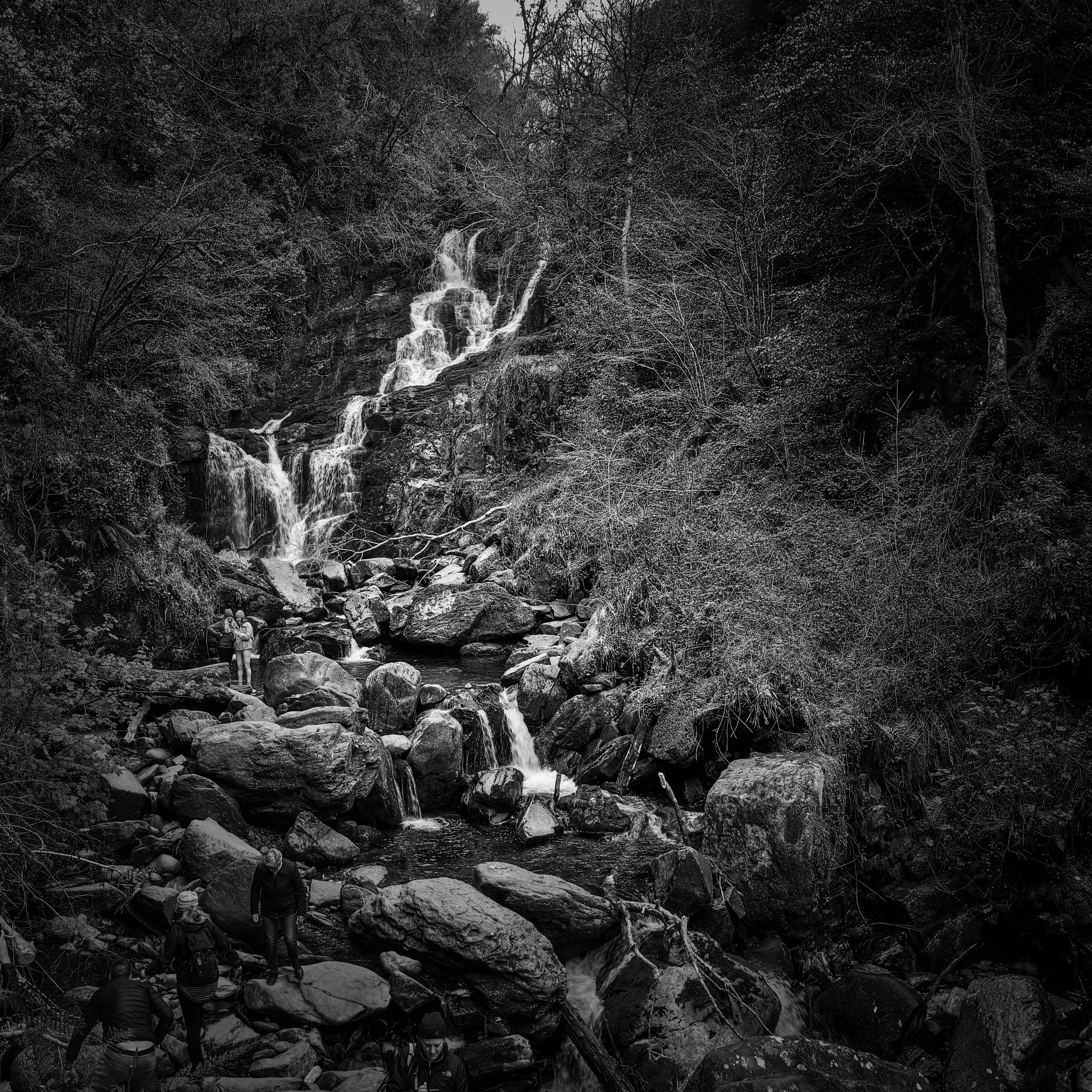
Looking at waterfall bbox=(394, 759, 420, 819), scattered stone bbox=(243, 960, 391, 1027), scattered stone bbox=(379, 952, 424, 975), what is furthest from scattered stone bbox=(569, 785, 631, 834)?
scattered stone bbox=(243, 960, 391, 1027)

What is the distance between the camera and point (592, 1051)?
16.1 ft

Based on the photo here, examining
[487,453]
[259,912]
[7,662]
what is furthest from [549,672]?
[487,453]

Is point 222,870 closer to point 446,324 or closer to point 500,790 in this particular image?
point 500,790

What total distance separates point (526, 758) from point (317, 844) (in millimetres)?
2937

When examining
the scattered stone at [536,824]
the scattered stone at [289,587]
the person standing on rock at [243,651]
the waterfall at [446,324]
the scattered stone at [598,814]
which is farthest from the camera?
the waterfall at [446,324]

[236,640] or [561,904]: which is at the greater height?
[236,640]

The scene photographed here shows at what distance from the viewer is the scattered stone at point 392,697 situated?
959 centimetres

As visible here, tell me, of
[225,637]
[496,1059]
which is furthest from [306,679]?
[496,1059]

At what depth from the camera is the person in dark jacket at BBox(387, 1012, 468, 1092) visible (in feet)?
14.4

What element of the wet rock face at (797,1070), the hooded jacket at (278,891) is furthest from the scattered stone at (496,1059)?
the hooded jacket at (278,891)

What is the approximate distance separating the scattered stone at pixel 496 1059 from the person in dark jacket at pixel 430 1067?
380mm

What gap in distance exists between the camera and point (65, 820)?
615 cm

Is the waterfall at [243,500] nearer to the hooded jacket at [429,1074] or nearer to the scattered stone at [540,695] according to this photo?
the scattered stone at [540,695]

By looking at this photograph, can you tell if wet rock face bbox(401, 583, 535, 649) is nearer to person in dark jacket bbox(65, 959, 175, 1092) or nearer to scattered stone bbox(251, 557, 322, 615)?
scattered stone bbox(251, 557, 322, 615)
